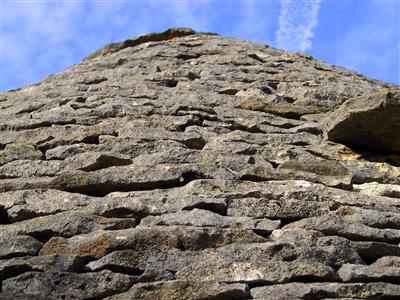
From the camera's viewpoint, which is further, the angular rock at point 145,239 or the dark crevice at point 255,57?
the dark crevice at point 255,57

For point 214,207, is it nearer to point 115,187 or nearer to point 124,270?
point 115,187

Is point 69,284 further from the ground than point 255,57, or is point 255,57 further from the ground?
point 255,57

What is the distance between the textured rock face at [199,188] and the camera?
3.28 metres

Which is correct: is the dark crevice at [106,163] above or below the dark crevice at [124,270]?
above

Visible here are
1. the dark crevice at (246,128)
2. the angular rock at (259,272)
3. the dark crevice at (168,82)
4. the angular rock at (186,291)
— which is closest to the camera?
the angular rock at (186,291)

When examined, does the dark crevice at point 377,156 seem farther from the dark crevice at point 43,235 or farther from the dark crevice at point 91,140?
the dark crevice at point 43,235

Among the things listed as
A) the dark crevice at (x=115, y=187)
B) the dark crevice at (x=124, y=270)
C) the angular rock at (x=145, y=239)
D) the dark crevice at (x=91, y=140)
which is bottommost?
the dark crevice at (x=124, y=270)

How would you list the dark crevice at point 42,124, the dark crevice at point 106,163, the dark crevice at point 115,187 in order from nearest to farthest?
the dark crevice at point 115,187 → the dark crevice at point 106,163 → the dark crevice at point 42,124

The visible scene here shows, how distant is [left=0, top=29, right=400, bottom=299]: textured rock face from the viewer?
129 inches

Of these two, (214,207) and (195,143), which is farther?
(195,143)

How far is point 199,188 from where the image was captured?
414 centimetres

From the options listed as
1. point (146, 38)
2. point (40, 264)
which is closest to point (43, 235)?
point (40, 264)

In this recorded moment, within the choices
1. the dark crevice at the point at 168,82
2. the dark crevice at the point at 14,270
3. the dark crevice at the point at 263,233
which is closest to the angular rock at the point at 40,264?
the dark crevice at the point at 14,270

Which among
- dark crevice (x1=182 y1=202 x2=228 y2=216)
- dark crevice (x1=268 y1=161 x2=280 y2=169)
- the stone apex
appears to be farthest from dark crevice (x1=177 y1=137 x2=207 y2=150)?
the stone apex
